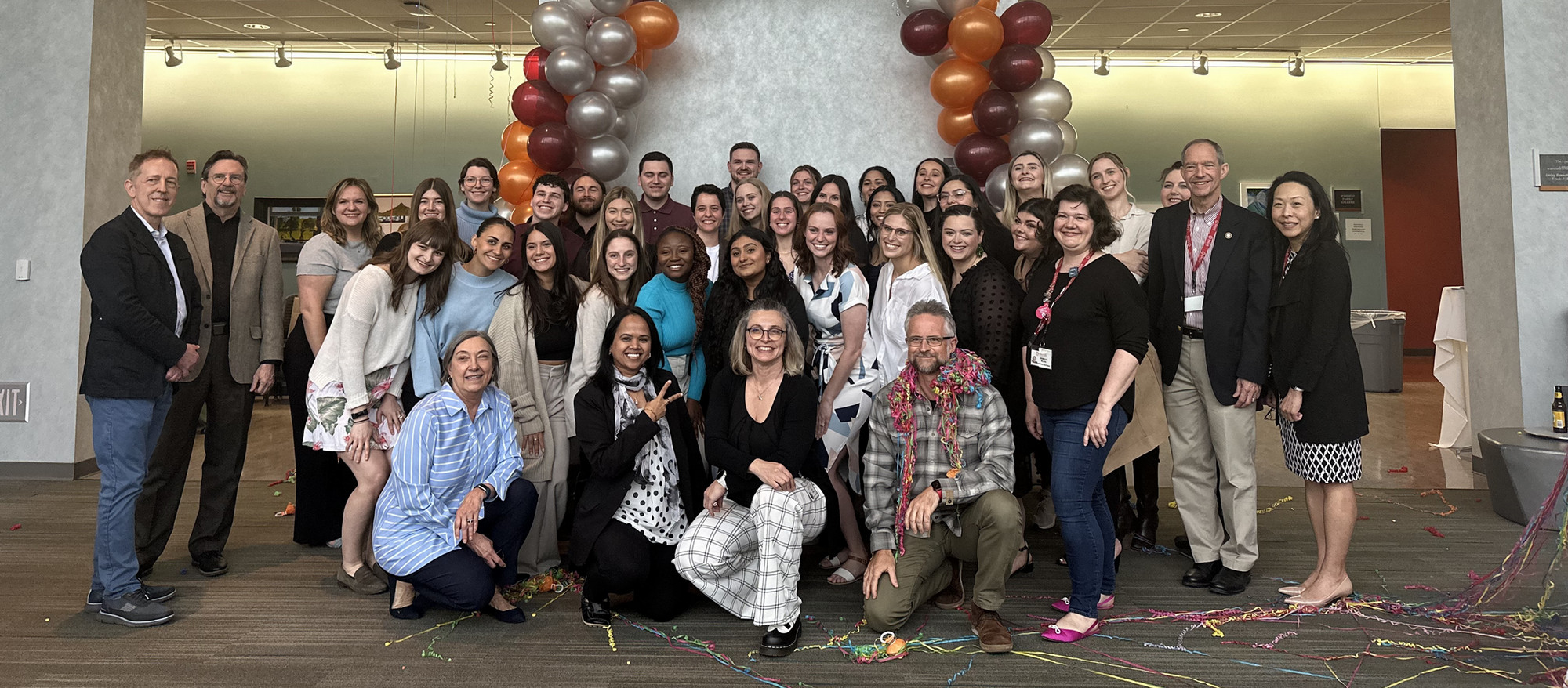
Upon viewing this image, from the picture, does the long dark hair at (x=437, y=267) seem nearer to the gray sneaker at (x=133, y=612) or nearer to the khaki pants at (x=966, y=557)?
the gray sneaker at (x=133, y=612)

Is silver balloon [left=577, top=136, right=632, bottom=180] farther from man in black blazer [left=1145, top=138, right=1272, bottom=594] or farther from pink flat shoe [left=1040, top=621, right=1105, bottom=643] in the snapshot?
pink flat shoe [left=1040, top=621, right=1105, bottom=643]

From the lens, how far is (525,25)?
9008mm

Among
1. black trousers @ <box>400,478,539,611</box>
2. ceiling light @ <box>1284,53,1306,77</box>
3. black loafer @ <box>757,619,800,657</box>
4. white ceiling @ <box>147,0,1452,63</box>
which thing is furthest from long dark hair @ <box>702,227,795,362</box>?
ceiling light @ <box>1284,53,1306,77</box>

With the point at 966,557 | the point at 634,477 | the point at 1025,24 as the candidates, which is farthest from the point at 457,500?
the point at 1025,24

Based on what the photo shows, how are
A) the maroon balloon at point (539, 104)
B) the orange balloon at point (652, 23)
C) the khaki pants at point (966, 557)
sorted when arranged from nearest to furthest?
1. the khaki pants at point (966, 557)
2. the maroon balloon at point (539, 104)
3. the orange balloon at point (652, 23)

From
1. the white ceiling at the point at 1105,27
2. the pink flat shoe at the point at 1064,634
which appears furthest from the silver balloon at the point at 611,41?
the pink flat shoe at the point at 1064,634

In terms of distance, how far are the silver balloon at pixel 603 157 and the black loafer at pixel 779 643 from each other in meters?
3.12

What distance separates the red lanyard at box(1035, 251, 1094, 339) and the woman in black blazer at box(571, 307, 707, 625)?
1290 millimetres

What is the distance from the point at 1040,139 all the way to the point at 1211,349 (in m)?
2.03

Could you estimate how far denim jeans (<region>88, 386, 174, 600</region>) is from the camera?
3.15 meters

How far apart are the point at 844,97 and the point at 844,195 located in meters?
1.71

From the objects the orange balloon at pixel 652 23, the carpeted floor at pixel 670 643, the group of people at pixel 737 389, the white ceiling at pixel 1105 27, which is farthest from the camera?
the white ceiling at pixel 1105 27

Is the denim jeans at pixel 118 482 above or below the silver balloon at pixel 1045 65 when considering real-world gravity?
below

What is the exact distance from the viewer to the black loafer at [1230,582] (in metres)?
3.48
